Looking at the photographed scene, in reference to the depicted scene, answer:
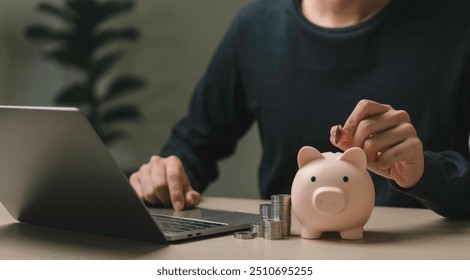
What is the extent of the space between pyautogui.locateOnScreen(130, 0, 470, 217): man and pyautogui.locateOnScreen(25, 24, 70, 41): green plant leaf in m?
1.28

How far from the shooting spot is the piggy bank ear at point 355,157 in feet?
2.80

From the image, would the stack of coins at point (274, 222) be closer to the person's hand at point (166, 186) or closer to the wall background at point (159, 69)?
the person's hand at point (166, 186)

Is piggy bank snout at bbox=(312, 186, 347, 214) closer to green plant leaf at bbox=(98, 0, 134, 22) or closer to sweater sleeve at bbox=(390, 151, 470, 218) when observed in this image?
sweater sleeve at bbox=(390, 151, 470, 218)

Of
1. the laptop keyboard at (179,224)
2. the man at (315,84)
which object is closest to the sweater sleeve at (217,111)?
the man at (315,84)

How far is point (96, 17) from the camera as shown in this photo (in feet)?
9.29

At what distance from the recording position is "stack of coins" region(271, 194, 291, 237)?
2.98 ft

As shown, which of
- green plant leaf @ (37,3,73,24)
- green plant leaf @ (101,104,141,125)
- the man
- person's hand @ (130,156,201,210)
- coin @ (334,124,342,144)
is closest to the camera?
coin @ (334,124,342,144)

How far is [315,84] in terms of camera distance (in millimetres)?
1504

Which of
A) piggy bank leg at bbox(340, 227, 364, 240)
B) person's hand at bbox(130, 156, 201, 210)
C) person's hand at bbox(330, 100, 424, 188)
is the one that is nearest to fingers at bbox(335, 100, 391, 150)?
person's hand at bbox(330, 100, 424, 188)

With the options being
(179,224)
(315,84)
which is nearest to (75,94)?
(315,84)

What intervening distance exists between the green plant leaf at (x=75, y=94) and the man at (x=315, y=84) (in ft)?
4.16

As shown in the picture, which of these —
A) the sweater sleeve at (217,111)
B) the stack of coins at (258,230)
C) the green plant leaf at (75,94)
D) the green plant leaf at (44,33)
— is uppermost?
the green plant leaf at (44,33)
